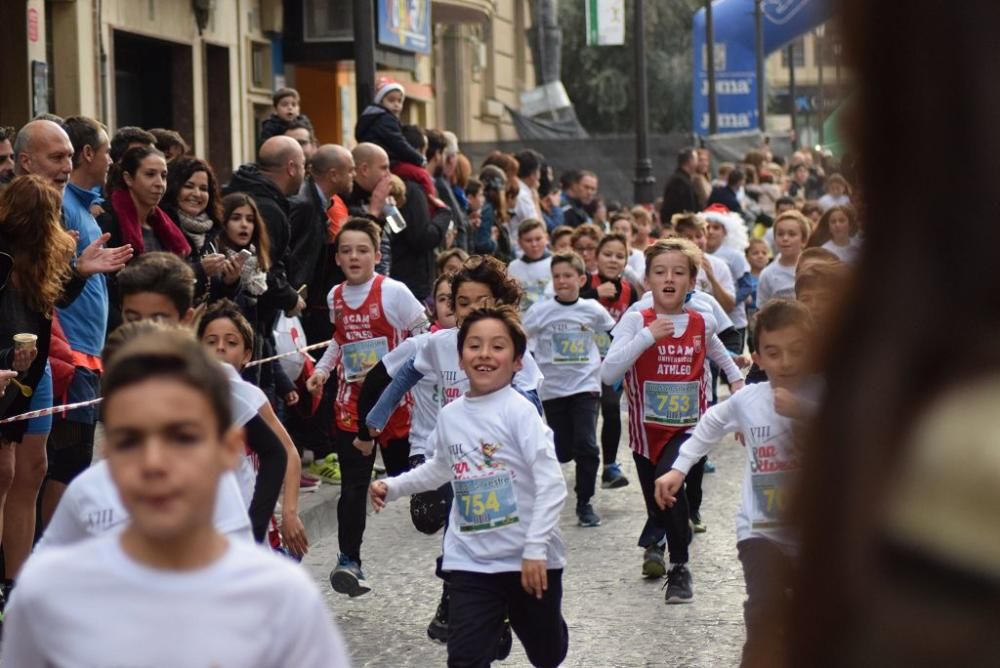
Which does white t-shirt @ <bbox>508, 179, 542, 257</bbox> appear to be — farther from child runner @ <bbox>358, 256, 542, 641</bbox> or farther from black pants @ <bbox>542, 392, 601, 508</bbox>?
child runner @ <bbox>358, 256, 542, 641</bbox>

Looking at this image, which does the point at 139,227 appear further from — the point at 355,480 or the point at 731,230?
the point at 731,230

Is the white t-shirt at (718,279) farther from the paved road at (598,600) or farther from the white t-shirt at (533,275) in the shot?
the paved road at (598,600)

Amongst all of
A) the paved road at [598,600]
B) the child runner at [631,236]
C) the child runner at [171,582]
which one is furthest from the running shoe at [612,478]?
the child runner at [171,582]

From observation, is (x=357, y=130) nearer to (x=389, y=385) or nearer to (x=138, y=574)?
(x=389, y=385)

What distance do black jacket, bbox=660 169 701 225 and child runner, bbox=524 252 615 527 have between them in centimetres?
827

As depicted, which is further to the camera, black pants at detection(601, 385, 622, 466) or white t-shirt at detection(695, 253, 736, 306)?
white t-shirt at detection(695, 253, 736, 306)

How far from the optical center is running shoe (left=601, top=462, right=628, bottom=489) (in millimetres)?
11508

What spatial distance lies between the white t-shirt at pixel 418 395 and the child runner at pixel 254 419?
1.93m

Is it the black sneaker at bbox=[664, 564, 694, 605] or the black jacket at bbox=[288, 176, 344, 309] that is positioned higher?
the black jacket at bbox=[288, 176, 344, 309]

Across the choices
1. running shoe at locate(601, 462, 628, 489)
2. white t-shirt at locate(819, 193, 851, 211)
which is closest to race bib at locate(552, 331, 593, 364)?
running shoe at locate(601, 462, 628, 489)

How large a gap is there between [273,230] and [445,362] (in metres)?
2.77

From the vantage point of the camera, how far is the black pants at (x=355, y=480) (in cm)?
803

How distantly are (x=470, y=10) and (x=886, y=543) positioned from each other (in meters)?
30.6

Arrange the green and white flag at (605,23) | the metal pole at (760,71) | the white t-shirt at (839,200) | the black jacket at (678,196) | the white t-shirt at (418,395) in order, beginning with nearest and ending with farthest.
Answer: the white t-shirt at (839,200) < the white t-shirt at (418,395) < the black jacket at (678,196) < the green and white flag at (605,23) < the metal pole at (760,71)
